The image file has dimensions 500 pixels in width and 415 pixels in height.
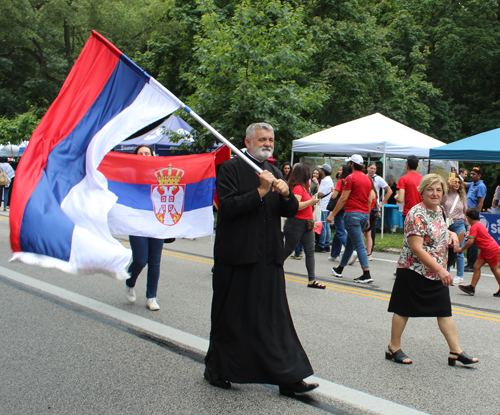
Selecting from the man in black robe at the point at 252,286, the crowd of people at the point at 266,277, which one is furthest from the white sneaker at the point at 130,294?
the man in black robe at the point at 252,286

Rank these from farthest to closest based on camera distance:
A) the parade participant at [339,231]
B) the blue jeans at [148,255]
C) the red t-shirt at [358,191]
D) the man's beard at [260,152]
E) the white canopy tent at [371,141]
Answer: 1. the white canopy tent at [371,141]
2. the parade participant at [339,231]
3. the red t-shirt at [358,191]
4. the blue jeans at [148,255]
5. the man's beard at [260,152]

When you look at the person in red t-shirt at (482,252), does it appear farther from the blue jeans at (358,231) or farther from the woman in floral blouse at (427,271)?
the woman in floral blouse at (427,271)

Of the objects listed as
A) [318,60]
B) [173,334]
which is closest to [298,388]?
[173,334]

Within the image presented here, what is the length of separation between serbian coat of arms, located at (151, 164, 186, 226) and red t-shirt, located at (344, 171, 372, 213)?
10.8 ft

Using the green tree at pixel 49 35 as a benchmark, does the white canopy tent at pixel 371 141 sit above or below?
below

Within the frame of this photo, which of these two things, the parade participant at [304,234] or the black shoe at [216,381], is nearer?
the black shoe at [216,381]

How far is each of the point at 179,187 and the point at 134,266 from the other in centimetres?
103

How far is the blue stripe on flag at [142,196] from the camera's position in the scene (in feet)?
18.9

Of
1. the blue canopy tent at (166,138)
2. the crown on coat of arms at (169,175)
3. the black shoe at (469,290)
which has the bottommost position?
the black shoe at (469,290)

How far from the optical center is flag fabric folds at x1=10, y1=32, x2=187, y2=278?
3346 millimetres

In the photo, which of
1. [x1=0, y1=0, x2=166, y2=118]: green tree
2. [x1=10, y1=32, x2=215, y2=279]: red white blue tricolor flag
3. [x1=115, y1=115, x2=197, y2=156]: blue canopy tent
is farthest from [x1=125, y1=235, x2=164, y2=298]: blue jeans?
[x1=0, y1=0, x2=166, y2=118]: green tree

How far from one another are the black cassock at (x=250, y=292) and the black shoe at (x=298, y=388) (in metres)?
0.11

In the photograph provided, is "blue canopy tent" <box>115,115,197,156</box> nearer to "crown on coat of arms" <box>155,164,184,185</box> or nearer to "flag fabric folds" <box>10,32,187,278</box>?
"crown on coat of arms" <box>155,164,184,185</box>

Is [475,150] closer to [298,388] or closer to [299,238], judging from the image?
[299,238]
